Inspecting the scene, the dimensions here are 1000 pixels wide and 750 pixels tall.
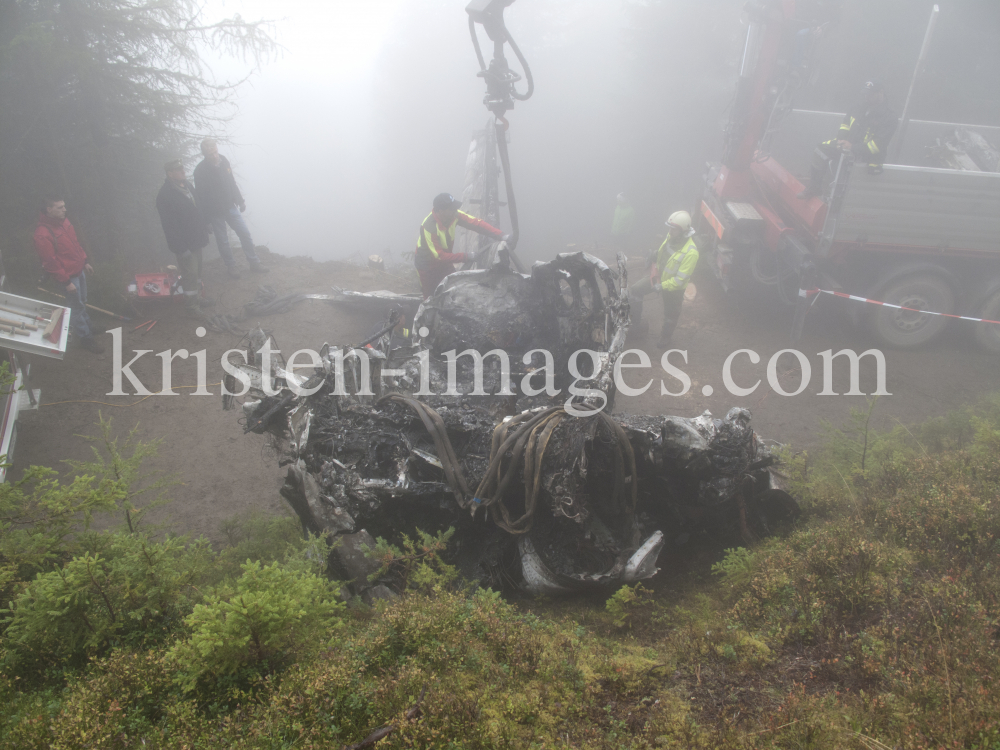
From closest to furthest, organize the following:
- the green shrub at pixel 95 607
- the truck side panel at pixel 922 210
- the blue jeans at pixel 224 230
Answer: the green shrub at pixel 95 607 < the truck side panel at pixel 922 210 < the blue jeans at pixel 224 230

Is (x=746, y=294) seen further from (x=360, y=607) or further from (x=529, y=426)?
(x=360, y=607)

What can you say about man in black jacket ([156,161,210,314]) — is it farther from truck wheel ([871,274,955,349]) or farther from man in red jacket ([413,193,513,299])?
truck wheel ([871,274,955,349])

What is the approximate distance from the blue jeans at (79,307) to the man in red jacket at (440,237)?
4.14 meters

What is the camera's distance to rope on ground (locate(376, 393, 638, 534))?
2852 mm

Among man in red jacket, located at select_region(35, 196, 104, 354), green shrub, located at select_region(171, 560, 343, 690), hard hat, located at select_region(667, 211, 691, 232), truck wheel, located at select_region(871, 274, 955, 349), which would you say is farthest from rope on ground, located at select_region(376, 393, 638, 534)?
man in red jacket, located at select_region(35, 196, 104, 354)

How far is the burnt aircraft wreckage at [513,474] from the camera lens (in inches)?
115

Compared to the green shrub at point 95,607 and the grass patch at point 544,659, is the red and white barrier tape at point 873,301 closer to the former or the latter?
the grass patch at point 544,659

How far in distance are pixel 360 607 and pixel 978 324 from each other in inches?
312

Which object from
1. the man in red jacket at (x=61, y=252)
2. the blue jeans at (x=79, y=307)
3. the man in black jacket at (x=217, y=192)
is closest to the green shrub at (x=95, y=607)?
the man in red jacket at (x=61, y=252)

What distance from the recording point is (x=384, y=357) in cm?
383

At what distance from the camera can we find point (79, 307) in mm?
Result: 6324

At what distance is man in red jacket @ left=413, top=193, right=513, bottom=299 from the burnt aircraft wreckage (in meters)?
2.96

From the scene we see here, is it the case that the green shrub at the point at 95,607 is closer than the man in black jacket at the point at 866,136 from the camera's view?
Yes

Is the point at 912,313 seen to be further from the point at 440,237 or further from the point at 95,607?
the point at 95,607
